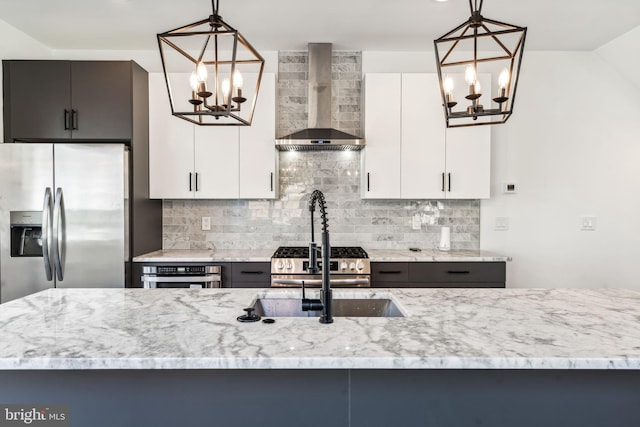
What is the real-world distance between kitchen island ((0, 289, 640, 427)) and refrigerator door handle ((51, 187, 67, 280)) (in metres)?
1.85

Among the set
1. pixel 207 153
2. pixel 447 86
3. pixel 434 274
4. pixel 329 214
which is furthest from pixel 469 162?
pixel 207 153

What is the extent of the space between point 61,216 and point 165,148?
3.27 feet

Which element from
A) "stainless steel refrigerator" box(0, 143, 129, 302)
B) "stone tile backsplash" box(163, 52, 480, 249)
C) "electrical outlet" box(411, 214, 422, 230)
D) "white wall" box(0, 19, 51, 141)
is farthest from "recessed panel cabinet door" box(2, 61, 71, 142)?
"electrical outlet" box(411, 214, 422, 230)

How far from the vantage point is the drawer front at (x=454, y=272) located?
10.8 feet

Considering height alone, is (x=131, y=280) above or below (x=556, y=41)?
below

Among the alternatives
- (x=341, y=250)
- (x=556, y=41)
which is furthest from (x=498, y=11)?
(x=341, y=250)

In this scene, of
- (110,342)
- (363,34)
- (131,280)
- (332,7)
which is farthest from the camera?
(363,34)

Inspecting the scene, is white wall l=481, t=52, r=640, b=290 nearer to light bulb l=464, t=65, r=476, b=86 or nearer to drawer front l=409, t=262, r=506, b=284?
drawer front l=409, t=262, r=506, b=284

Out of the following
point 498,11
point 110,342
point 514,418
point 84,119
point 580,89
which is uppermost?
point 498,11

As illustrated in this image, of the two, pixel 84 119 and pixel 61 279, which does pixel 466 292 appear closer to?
pixel 61 279

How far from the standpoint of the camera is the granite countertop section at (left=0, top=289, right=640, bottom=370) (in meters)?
1.13

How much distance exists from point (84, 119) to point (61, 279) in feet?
4.25

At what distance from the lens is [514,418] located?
1.28 m

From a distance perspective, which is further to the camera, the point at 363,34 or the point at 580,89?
the point at 580,89
